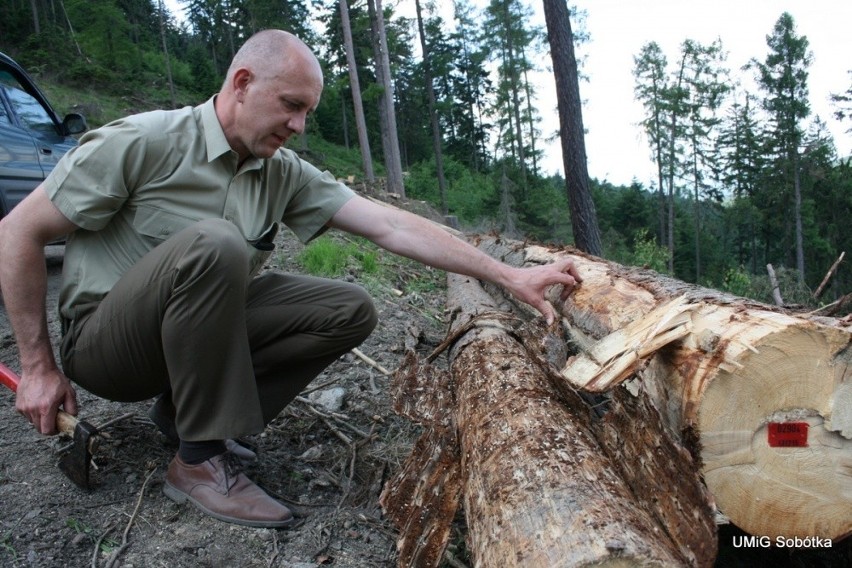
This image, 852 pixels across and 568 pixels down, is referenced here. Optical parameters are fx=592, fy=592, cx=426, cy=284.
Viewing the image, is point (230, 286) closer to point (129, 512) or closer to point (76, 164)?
point (76, 164)

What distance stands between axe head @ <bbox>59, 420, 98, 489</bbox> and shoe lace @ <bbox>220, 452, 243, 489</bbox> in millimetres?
443

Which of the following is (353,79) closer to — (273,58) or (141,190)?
(273,58)

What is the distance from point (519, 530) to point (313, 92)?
1660 mm

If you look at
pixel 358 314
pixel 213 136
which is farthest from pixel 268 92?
pixel 358 314

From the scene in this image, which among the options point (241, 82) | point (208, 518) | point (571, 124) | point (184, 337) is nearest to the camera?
point (184, 337)

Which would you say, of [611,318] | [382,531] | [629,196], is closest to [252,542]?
[382,531]

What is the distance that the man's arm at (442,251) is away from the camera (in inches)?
95.3

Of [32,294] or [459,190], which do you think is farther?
[459,190]

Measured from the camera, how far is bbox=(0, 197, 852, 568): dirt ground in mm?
1882

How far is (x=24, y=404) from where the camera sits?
1.98 metres

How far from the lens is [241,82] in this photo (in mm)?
2172

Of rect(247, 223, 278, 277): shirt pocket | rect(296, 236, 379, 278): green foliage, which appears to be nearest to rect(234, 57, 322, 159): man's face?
rect(247, 223, 278, 277): shirt pocket

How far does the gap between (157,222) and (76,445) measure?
0.82 m

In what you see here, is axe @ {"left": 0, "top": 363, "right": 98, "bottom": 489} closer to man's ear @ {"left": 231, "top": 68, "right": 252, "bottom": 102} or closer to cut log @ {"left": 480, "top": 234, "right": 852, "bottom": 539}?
man's ear @ {"left": 231, "top": 68, "right": 252, "bottom": 102}
